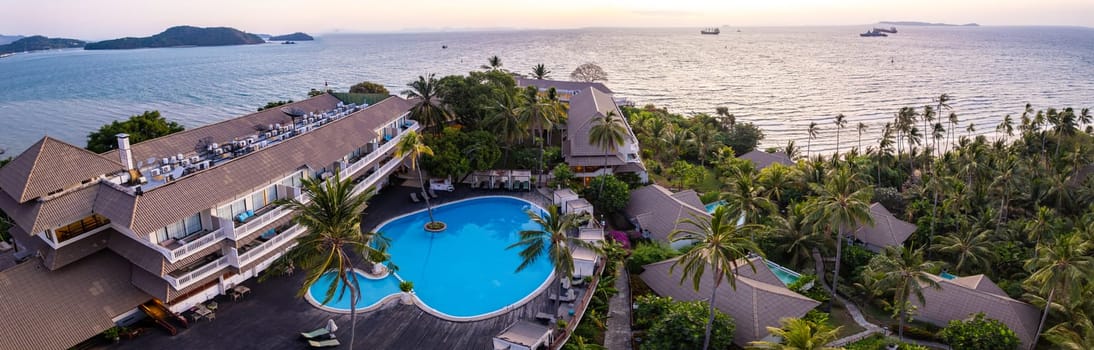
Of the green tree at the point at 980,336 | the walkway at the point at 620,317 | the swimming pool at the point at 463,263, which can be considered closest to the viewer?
the walkway at the point at 620,317

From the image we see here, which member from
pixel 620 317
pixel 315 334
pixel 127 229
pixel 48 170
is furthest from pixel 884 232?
pixel 48 170

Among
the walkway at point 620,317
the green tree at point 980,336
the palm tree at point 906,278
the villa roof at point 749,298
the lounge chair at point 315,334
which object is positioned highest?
the palm tree at point 906,278

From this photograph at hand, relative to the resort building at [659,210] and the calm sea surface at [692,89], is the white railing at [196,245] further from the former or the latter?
Result: the calm sea surface at [692,89]

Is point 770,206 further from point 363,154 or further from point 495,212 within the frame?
point 363,154

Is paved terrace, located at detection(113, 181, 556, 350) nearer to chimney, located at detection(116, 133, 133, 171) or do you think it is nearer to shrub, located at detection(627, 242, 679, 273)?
shrub, located at detection(627, 242, 679, 273)

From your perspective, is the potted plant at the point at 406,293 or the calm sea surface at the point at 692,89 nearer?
the potted plant at the point at 406,293

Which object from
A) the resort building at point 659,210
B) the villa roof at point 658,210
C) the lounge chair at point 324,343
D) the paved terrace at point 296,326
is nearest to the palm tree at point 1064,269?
the resort building at point 659,210

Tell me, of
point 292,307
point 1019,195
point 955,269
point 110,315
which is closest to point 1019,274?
point 955,269
